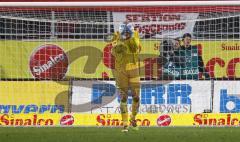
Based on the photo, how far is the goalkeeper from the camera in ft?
41.4

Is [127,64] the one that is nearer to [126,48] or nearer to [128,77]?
[128,77]

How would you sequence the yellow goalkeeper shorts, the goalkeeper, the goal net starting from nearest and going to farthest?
1. the goalkeeper
2. the yellow goalkeeper shorts
3. the goal net

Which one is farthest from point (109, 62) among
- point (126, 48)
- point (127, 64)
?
point (126, 48)

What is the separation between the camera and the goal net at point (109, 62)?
18.2m

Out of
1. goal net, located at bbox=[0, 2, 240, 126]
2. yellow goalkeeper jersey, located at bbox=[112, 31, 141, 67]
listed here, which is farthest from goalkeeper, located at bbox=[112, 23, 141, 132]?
goal net, located at bbox=[0, 2, 240, 126]

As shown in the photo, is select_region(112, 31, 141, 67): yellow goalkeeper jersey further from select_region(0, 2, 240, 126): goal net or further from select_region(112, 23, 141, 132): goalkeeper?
select_region(0, 2, 240, 126): goal net

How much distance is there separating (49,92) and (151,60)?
312 cm

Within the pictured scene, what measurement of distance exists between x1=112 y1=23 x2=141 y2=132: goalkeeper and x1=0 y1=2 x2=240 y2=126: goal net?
4452 mm

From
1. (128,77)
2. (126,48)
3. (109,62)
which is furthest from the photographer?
(109,62)

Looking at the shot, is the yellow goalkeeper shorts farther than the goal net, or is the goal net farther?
the goal net

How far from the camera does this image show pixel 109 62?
19.6 metres

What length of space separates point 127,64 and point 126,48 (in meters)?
0.35

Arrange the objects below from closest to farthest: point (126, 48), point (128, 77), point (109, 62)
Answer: point (126, 48), point (128, 77), point (109, 62)

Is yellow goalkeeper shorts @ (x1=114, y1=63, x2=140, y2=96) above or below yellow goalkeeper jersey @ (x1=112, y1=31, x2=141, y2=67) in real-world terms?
below
